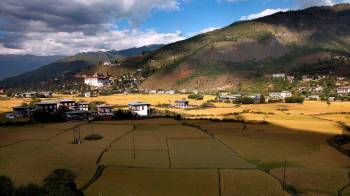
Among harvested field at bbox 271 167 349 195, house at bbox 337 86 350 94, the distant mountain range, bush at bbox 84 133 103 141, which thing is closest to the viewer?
harvested field at bbox 271 167 349 195

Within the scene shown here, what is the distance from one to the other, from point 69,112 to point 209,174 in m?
46.3

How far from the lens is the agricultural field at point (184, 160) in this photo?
2477 centimetres

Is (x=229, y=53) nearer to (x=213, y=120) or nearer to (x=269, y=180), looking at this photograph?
(x=213, y=120)

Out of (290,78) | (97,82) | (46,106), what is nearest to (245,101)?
(46,106)

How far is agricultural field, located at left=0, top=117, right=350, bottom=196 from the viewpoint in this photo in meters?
24.8

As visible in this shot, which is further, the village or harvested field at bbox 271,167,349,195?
the village

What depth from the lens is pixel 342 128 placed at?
49.4 m

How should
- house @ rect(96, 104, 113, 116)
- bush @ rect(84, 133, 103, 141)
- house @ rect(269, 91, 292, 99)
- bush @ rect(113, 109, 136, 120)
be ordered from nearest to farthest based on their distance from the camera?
1. bush @ rect(84, 133, 103, 141)
2. bush @ rect(113, 109, 136, 120)
3. house @ rect(96, 104, 113, 116)
4. house @ rect(269, 91, 292, 99)

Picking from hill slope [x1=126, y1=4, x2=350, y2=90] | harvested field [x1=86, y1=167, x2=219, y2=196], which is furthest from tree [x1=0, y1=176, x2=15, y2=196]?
hill slope [x1=126, y1=4, x2=350, y2=90]

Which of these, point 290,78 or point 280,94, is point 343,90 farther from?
point 290,78

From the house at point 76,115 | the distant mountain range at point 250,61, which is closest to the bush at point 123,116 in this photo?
the house at point 76,115

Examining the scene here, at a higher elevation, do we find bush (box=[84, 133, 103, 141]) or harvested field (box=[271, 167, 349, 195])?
bush (box=[84, 133, 103, 141])

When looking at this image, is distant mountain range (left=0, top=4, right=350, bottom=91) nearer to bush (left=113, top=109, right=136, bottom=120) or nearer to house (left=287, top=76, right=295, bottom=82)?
house (left=287, top=76, right=295, bottom=82)

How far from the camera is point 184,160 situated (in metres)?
31.7
